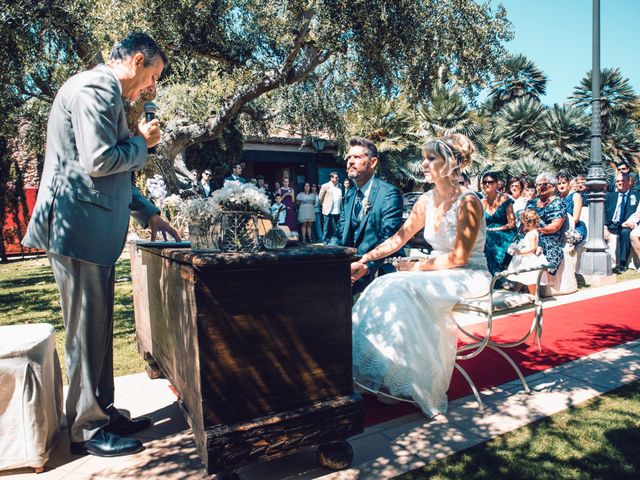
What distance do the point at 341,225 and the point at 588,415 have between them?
2394 millimetres

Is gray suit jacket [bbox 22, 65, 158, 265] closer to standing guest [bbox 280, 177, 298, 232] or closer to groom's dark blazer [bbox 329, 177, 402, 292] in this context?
groom's dark blazer [bbox 329, 177, 402, 292]

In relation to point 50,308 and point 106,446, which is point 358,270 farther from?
point 50,308

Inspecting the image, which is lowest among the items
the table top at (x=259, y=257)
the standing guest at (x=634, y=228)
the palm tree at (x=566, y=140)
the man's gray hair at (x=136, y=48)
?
the standing guest at (x=634, y=228)

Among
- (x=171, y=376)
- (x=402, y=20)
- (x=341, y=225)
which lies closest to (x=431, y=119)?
(x=402, y=20)

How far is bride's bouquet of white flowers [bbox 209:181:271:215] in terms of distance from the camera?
8.16 feet

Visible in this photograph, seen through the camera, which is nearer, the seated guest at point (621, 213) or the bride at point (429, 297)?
the bride at point (429, 297)

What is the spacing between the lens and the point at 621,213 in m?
10.3

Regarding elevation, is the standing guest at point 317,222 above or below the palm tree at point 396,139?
below

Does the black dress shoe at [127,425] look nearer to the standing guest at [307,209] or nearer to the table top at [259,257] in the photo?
the table top at [259,257]

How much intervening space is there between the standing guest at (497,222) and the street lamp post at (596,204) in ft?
9.27

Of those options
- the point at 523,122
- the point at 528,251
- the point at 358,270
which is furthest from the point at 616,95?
the point at 358,270

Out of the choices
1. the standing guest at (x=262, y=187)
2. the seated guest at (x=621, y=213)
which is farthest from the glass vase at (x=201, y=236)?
the seated guest at (x=621, y=213)

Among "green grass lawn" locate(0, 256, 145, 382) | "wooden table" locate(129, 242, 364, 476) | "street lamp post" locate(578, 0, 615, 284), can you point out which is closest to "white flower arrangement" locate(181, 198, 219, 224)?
"wooden table" locate(129, 242, 364, 476)

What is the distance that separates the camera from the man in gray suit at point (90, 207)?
8.26 feet
